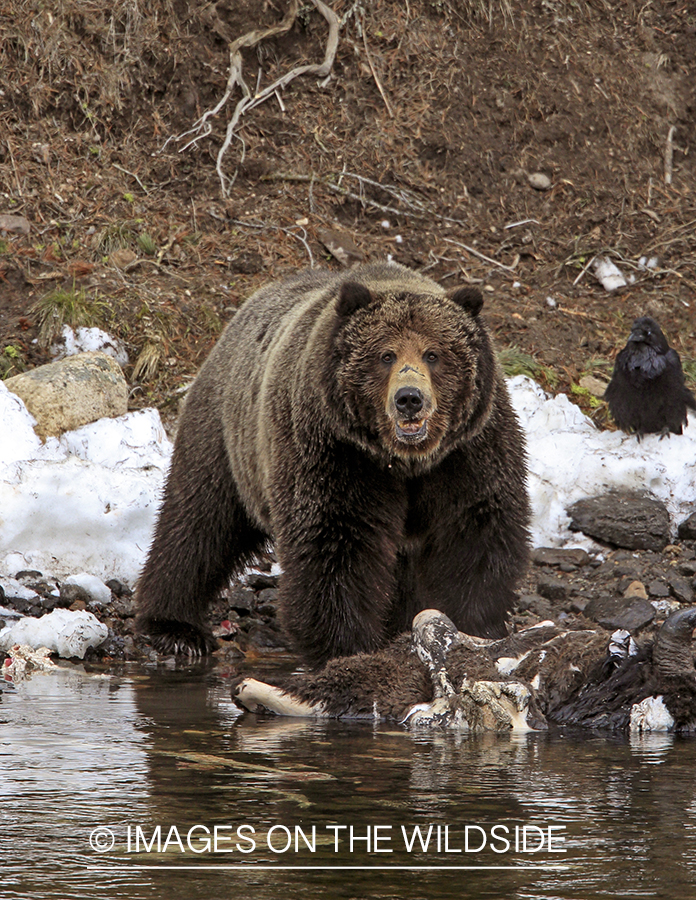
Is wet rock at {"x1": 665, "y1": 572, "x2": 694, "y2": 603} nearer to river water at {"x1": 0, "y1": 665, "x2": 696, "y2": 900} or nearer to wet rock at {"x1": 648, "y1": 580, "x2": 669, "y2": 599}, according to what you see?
wet rock at {"x1": 648, "y1": 580, "x2": 669, "y2": 599}

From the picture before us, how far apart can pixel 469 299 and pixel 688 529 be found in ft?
12.9

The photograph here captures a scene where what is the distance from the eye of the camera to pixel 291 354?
649 centimetres

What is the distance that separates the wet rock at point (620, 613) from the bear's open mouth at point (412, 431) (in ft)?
7.20

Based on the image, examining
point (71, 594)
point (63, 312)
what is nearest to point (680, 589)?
point (71, 594)

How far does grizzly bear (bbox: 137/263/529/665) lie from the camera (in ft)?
19.0

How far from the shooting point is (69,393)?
9.60 meters

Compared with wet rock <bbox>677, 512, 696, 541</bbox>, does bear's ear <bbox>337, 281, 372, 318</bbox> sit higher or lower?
higher

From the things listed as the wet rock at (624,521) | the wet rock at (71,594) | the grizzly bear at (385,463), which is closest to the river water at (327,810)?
the grizzly bear at (385,463)

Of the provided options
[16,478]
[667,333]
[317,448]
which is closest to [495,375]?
[317,448]

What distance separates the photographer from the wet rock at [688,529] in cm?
918

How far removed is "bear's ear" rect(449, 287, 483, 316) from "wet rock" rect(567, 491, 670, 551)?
3.56 m

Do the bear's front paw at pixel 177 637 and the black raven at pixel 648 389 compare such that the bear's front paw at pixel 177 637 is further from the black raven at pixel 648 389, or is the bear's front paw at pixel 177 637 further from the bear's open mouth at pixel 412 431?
the black raven at pixel 648 389

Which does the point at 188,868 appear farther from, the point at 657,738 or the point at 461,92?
the point at 461,92

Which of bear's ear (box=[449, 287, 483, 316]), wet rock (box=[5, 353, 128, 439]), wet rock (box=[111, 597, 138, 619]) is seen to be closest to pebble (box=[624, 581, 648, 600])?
bear's ear (box=[449, 287, 483, 316])
